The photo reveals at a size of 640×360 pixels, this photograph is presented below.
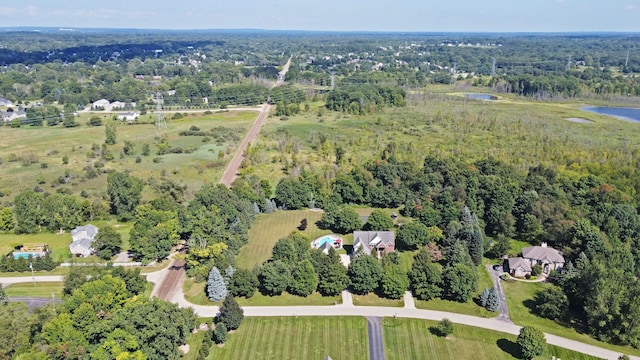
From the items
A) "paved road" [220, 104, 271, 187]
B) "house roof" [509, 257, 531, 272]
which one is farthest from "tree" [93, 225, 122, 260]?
"house roof" [509, 257, 531, 272]

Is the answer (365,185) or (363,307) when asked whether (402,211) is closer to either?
(365,185)

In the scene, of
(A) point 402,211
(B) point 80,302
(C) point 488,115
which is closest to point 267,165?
(A) point 402,211

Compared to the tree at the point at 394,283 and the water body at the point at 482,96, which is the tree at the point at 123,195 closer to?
the tree at the point at 394,283

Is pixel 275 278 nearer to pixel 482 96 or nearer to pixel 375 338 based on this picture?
pixel 375 338

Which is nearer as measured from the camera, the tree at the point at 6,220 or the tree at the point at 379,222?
the tree at the point at 379,222

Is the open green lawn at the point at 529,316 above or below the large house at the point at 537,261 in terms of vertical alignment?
below

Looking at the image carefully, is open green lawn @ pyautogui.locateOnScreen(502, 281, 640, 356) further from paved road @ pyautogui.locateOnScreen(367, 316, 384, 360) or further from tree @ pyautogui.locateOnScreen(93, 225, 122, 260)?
tree @ pyautogui.locateOnScreen(93, 225, 122, 260)

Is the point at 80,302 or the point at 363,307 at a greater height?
the point at 80,302

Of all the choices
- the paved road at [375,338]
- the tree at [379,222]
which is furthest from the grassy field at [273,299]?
the tree at [379,222]
